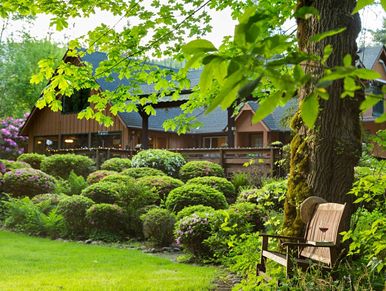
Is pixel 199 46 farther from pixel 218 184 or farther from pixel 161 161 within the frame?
pixel 161 161

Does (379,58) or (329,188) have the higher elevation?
(379,58)

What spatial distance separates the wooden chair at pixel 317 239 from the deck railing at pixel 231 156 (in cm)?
990

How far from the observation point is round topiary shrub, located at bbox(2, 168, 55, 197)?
1586 centimetres

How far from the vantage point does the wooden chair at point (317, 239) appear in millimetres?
4715

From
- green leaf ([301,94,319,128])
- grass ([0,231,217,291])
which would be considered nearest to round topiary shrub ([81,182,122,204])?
grass ([0,231,217,291])

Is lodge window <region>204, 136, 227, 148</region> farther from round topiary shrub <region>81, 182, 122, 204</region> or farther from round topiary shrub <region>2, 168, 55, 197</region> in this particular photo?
round topiary shrub <region>81, 182, 122, 204</region>

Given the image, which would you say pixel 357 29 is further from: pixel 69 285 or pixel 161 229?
pixel 161 229

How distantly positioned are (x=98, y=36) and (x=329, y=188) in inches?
160

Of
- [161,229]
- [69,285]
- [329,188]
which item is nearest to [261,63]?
[329,188]

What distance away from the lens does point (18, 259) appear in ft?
29.7

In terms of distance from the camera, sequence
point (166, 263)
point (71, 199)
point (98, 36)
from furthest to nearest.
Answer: point (71, 199) < point (166, 263) < point (98, 36)

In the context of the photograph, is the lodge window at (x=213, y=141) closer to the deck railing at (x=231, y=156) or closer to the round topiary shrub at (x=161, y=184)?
the deck railing at (x=231, y=156)

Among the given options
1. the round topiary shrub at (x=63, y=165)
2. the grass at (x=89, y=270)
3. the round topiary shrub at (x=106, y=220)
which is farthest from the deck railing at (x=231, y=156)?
the grass at (x=89, y=270)

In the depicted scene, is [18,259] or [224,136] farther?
[224,136]
